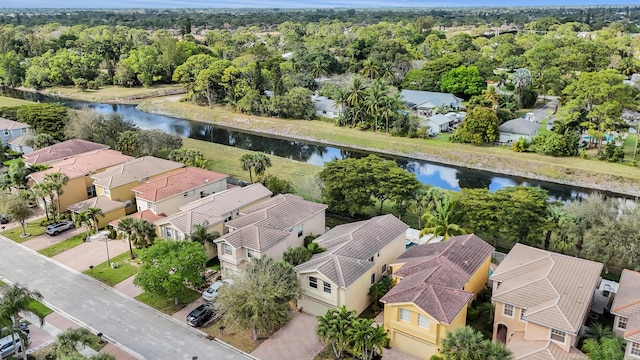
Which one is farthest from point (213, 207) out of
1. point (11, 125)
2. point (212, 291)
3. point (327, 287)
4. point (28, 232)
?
point (11, 125)

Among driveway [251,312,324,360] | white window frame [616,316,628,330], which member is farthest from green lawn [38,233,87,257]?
white window frame [616,316,628,330]

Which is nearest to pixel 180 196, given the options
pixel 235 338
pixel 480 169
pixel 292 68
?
pixel 235 338

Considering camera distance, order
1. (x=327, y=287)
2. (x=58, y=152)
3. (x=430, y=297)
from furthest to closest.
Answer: (x=58, y=152)
(x=327, y=287)
(x=430, y=297)

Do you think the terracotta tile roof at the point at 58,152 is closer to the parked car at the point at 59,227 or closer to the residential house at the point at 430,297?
the parked car at the point at 59,227

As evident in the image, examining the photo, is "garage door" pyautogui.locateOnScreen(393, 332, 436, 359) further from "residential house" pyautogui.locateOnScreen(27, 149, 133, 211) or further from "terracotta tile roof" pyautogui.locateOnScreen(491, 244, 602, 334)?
"residential house" pyautogui.locateOnScreen(27, 149, 133, 211)

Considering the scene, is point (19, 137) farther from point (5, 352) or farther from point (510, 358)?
point (510, 358)

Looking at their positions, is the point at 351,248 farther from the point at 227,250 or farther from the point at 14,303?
the point at 14,303
